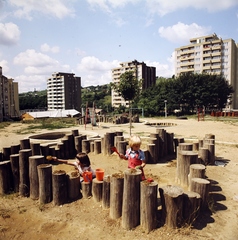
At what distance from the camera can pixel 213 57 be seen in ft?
239

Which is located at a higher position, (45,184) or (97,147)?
(97,147)

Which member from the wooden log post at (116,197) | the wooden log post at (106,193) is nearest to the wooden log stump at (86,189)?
the wooden log post at (106,193)

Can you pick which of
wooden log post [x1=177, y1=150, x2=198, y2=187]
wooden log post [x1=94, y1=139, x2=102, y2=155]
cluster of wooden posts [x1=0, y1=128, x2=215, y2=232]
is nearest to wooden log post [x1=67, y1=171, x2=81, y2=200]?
cluster of wooden posts [x1=0, y1=128, x2=215, y2=232]

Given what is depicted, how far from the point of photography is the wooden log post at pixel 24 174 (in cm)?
661

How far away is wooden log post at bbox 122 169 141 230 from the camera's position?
15.4 feet

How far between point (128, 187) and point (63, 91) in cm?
10360

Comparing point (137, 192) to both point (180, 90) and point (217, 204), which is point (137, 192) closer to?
point (217, 204)

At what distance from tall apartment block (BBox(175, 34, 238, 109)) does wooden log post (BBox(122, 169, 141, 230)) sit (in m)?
72.2

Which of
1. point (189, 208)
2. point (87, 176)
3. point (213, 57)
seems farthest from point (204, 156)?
point (213, 57)

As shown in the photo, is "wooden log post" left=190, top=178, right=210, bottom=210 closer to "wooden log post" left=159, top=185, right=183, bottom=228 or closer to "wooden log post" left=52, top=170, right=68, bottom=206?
"wooden log post" left=159, top=185, right=183, bottom=228

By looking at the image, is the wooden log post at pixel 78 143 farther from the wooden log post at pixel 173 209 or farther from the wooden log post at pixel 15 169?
the wooden log post at pixel 173 209

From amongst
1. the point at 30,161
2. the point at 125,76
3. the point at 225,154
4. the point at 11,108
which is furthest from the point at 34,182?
the point at 11,108

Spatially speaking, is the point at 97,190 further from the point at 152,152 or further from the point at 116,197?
the point at 152,152

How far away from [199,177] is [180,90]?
133 ft
